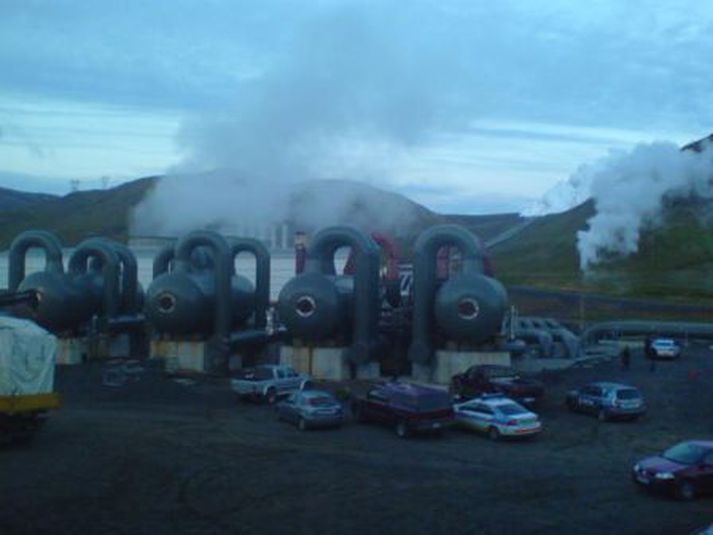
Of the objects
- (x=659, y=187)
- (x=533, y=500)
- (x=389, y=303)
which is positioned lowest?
(x=533, y=500)

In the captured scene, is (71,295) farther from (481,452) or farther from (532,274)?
(532,274)

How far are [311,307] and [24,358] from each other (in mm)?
18956

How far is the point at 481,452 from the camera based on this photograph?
22.7 m

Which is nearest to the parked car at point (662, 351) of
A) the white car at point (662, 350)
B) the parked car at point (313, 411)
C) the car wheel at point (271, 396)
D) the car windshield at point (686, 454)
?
the white car at point (662, 350)

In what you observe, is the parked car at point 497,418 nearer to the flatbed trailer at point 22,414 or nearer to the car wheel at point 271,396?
the car wheel at point 271,396

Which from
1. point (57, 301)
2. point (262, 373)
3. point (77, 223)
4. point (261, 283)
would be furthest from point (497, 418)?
point (77, 223)

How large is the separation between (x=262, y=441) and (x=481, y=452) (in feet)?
18.6

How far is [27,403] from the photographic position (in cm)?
2064

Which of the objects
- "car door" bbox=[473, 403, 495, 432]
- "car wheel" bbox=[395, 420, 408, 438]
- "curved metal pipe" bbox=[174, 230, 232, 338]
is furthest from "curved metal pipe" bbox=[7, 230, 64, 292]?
"car door" bbox=[473, 403, 495, 432]

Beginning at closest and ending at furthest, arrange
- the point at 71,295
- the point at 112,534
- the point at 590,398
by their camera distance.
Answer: the point at 112,534, the point at 590,398, the point at 71,295

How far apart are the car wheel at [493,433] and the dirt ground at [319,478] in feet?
0.66

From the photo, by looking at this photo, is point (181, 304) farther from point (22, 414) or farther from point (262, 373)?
point (22, 414)

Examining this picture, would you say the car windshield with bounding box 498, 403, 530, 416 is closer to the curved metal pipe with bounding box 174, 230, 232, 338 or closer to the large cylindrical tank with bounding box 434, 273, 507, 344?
the large cylindrical tank with bounding box 434, 273, 507, 344

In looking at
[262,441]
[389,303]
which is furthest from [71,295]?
[262,441]
